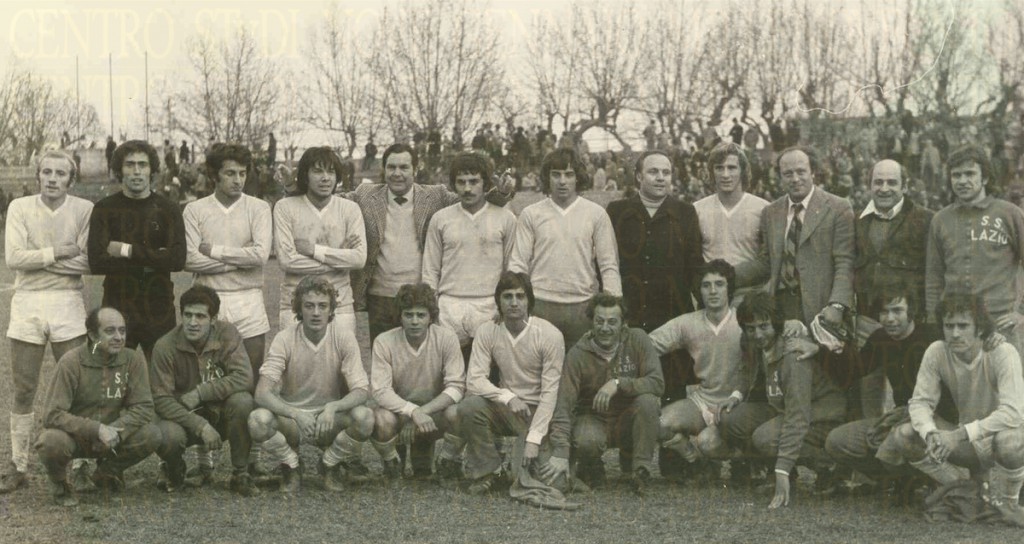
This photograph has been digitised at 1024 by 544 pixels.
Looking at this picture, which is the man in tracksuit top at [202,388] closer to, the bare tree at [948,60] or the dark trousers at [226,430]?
the dark trousers at [226,430]

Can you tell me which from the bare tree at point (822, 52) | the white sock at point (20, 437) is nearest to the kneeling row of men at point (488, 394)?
the white sock at point (20, 437)

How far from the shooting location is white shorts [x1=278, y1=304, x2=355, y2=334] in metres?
6.46

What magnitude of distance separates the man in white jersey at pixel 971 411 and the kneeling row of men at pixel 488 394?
10 centimetres

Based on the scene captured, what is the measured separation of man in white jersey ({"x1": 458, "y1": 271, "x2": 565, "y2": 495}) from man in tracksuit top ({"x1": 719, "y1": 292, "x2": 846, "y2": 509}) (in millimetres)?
977

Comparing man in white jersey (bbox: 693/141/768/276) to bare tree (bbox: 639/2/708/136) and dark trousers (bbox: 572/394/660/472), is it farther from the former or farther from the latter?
bare tree (bbox: 639/2/708/136)

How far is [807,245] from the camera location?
20.6ft

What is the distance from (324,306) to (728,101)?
23.0 metres

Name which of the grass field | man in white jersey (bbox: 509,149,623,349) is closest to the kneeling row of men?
the grass field

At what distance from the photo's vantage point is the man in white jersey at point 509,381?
616cm

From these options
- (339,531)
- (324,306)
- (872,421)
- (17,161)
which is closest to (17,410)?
(324,306)

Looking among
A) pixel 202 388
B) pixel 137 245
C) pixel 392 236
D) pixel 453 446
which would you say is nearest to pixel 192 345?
pixel 202 388

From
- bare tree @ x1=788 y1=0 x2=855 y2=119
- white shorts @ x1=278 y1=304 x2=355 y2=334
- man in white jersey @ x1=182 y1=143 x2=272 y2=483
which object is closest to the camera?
man in white jersey @ x1=182 y1=143 x2=272 y2=483

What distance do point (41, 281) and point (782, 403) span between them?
3.97 metres

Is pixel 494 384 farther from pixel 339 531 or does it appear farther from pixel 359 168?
pixel 359 168
